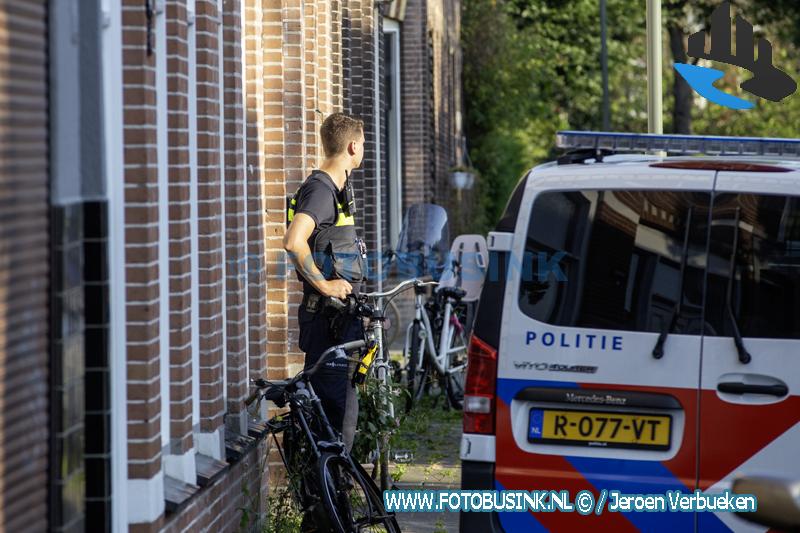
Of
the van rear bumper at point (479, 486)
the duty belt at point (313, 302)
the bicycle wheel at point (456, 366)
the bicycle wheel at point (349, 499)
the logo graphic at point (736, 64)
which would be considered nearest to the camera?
the van rear bumper at point (479, 486)

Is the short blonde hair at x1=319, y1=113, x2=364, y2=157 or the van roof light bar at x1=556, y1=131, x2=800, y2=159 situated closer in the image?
the van roof light bar at x1=556, y1=131, x2=800, y2=159

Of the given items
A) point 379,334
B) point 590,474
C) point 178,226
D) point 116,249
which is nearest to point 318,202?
point 178,226

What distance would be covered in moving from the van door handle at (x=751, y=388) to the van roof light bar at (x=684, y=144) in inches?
40.0

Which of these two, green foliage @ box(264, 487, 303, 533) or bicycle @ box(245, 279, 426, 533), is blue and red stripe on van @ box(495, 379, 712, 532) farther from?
green foliage @ box(264, 487, 303, 533)

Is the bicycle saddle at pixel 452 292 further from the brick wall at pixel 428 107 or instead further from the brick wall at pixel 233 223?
the brick wall at pixel 428 107

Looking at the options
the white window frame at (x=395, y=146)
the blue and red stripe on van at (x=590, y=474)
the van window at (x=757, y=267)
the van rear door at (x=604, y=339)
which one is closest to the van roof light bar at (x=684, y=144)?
the van rear door at (x=604, y=339)

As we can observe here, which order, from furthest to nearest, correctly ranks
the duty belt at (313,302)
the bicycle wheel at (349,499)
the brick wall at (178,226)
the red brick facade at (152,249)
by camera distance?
1. the duty belt at (313,302)
2. the bicycle wheel at (349,499)
3. the brick wall at (178,226)
4. the red brick facade at (152,249)

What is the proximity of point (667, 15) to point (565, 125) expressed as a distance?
4006mm

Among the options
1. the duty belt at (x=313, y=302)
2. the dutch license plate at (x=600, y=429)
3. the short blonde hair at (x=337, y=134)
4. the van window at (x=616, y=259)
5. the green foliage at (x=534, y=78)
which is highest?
the green foliage at (x=534, y=78)

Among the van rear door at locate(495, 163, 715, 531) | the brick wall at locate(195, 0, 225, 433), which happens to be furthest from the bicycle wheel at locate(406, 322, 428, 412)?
the van rear door at locate(495, 163, 715, 531)

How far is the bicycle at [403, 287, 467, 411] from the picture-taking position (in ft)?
38.4

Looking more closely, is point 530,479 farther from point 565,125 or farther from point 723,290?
point 565,125

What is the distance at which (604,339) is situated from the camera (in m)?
5.38

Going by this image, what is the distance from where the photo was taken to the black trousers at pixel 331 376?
6.90 metres
